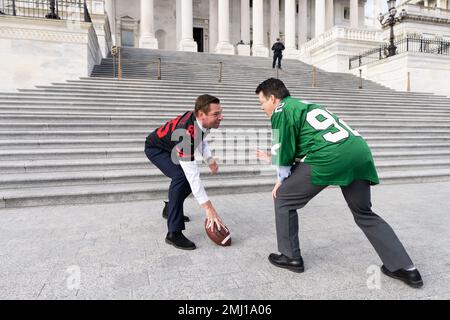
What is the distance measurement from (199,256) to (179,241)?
14.4 inches

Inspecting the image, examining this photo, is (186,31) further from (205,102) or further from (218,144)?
(205,102)

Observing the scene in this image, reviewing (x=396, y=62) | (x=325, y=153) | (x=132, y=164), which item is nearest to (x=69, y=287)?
(x=325, y=153)

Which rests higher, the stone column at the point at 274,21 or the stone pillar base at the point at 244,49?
the stone column at the point at 274,21

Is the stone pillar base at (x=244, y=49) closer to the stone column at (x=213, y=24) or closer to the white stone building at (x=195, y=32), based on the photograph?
the white stone building at (x=195, y=32)

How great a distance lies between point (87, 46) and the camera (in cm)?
1331

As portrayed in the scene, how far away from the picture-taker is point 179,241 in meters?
3.76

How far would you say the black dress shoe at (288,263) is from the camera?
3.10 m

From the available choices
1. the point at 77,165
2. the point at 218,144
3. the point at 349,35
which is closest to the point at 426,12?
the point at 349,35

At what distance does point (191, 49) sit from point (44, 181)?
2159 cm

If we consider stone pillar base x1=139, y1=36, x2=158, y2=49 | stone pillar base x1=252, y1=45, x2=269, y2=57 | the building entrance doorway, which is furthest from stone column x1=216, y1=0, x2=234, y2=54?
the building entrance doorway

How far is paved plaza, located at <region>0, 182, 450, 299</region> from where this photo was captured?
2.77 meters

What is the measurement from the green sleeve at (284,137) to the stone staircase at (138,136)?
149 inches

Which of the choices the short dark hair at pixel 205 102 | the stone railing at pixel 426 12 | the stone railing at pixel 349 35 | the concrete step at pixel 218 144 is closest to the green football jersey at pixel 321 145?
the short dark hair at pixel 205 102
